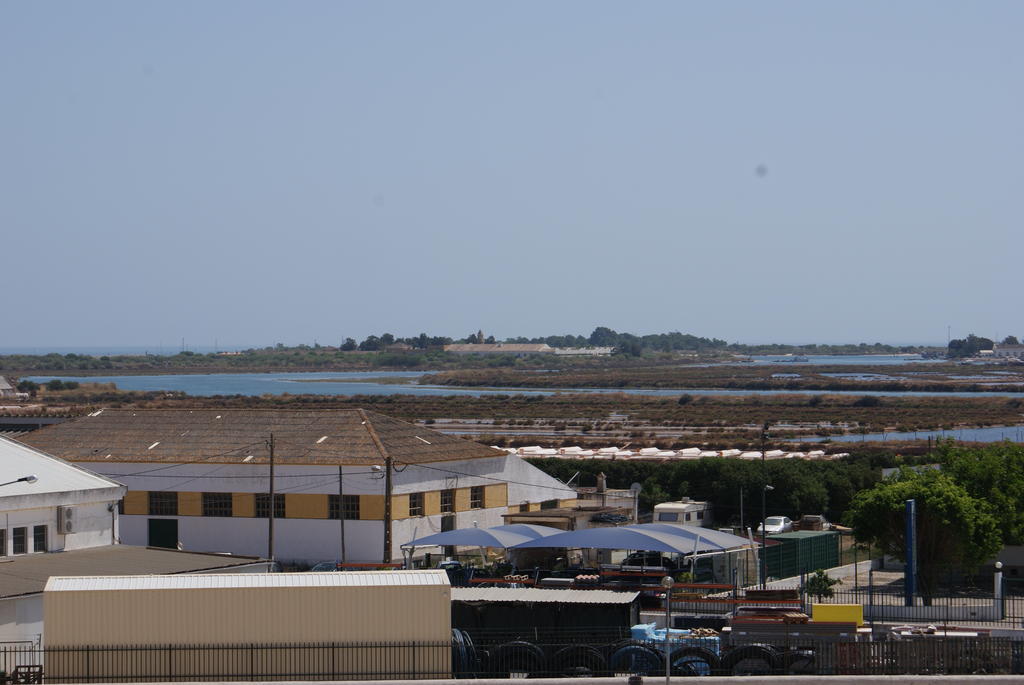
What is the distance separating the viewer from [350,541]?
46.6 meters

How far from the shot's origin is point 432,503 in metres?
49.1

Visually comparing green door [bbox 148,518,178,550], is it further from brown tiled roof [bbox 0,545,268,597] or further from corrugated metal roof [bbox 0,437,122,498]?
brown tiled roof [bbox 0,545,268,597]

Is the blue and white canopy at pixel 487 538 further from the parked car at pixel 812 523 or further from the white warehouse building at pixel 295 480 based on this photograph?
the parked car at pixel 812 523

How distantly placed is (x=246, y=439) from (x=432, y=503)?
762 cm

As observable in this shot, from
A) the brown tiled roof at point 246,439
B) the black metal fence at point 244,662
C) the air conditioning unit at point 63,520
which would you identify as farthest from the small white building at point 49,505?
the black metal fence at point 244,662

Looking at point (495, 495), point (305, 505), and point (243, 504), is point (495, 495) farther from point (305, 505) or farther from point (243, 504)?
point (243, 504)

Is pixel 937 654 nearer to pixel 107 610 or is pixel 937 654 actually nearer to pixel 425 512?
pixel 107 610

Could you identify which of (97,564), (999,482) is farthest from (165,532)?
(999,482)

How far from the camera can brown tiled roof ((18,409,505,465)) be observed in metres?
49.2

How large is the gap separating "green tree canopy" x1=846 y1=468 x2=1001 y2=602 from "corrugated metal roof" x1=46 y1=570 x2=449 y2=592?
1885cm

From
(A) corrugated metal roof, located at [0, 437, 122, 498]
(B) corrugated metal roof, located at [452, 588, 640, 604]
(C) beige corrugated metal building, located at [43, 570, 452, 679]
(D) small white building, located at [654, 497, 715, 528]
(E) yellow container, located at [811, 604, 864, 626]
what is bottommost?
(D) small white building, located at [654, 497, 715, 528]

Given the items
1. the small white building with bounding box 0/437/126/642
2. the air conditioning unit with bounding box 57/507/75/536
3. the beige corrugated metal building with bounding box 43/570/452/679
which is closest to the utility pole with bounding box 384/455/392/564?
the small white building with bounding box 0/437/126/642

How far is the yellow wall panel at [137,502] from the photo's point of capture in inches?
1943

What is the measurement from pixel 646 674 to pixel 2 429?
58.9 meters
